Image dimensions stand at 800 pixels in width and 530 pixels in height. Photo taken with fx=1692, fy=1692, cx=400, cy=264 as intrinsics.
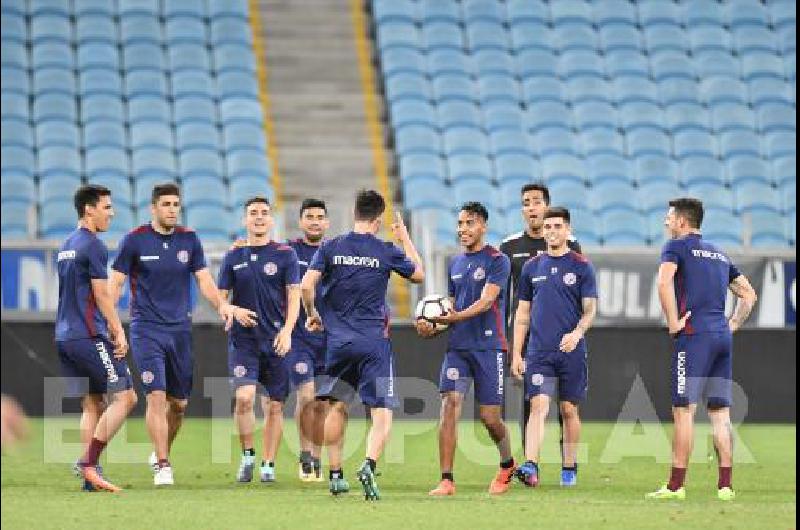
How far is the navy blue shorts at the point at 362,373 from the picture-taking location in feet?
35.9

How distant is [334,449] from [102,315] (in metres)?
2.01

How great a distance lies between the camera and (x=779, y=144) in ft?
81.8

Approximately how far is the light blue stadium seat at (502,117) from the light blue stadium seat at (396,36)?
1.74 m

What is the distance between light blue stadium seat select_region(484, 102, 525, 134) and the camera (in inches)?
969

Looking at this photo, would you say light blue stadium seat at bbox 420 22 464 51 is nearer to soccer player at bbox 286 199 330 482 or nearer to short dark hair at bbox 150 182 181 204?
soccer player at bbox 286 199 330 482

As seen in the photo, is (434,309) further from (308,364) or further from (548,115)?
(548,115)

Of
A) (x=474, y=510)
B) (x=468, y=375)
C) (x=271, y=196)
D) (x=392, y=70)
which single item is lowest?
(x=474, y=510)

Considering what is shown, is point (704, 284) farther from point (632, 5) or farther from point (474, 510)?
point (632, 5)

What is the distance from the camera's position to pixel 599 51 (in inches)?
1040

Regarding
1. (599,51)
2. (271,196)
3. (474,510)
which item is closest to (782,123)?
(599,51)

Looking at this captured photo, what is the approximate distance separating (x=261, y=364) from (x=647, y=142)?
1307 centimetres

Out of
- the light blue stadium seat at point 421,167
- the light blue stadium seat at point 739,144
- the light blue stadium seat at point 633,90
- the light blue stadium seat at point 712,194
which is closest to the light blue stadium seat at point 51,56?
the light blue stadium seat at point 421,167

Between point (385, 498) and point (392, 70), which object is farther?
point (392, 70)

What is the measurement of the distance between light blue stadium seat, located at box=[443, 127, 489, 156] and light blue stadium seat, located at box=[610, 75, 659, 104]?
249 centimetres
